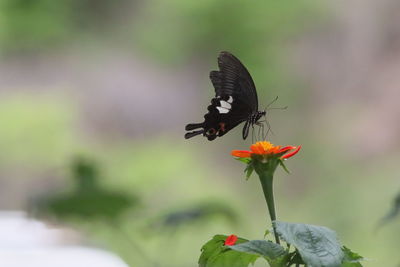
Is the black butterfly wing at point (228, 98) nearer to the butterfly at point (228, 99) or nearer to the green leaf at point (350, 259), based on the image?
the butterfly at point (228, 99)

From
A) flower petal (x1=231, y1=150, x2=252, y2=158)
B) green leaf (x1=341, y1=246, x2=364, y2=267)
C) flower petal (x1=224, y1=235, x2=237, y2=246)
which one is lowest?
green leaf (x1=341, y1=246, x2=364, y2=267)

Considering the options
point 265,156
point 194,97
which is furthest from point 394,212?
point 194,97

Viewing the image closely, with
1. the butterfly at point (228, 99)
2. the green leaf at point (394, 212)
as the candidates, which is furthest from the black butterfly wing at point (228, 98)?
the green leaf at point (394, 212)

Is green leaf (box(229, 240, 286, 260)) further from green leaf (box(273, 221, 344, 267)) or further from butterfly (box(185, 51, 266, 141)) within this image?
butterfly (box(185, 51, 266, 141))

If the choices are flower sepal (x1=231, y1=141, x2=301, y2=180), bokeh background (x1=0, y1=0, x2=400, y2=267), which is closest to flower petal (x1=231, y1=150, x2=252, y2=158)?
flower sepal (x1=231, y1=141, x2=301, y2=180)

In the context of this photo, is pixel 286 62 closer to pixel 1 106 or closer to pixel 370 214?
pixel 370 214

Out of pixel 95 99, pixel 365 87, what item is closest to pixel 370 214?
pixel 365 87

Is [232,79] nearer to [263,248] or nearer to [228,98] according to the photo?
[228,98]
